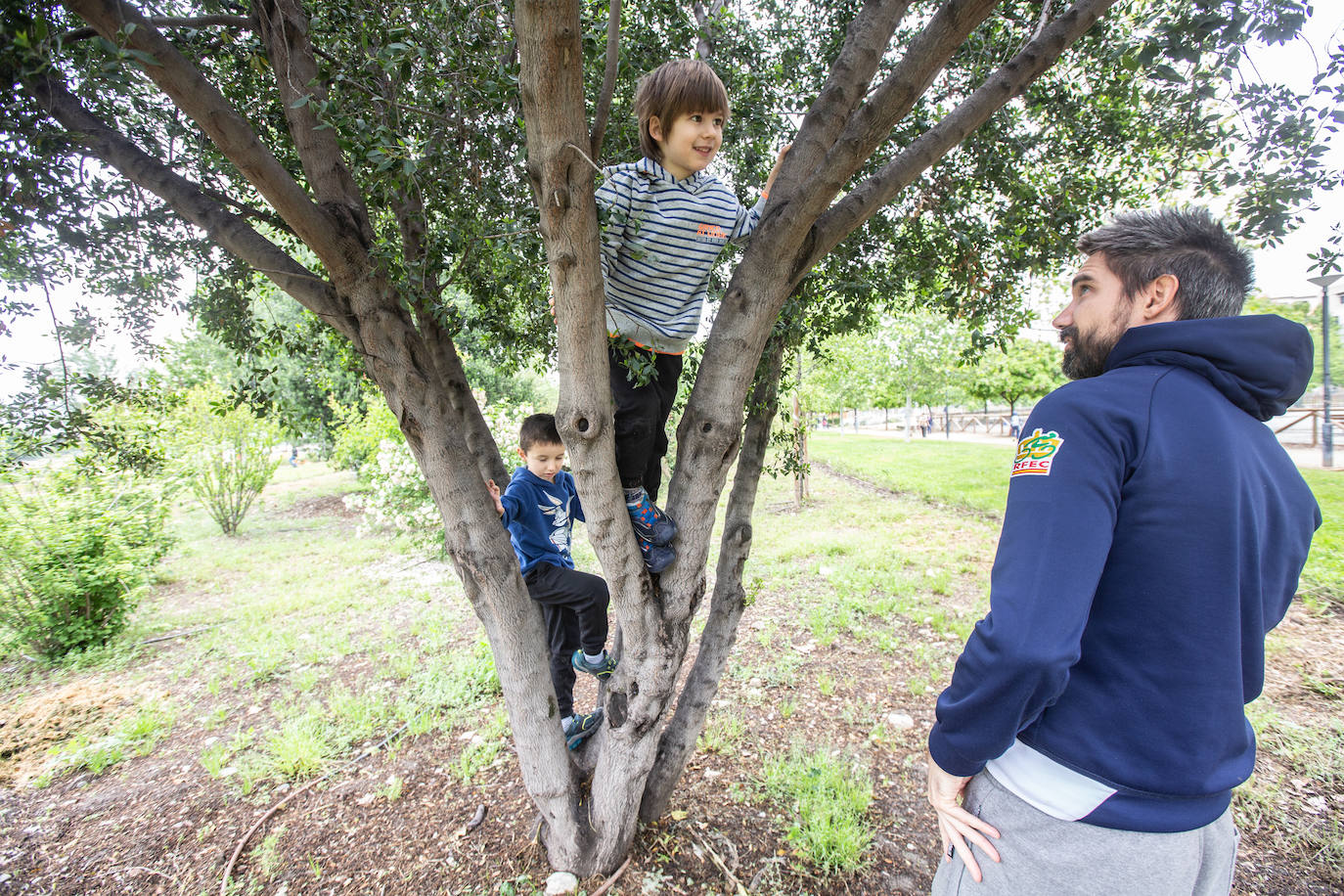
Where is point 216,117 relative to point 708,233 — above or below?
above

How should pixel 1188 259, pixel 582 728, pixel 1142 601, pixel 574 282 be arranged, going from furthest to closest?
pixel 582 728 < pixel 574 282 < pixel 1188 259 < pixel 1142 601

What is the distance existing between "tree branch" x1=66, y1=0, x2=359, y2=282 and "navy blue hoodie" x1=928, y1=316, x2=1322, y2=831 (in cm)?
214

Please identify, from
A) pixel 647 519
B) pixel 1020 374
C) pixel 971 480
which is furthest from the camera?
pixel 1020 374

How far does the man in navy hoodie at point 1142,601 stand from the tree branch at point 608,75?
115 cm

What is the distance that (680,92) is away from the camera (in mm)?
1850

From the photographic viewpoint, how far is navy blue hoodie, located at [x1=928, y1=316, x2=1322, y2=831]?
101cm

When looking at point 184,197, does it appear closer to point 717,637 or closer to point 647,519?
point 647,519

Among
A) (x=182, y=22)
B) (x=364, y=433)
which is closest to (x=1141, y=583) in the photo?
(x=182, y=22)

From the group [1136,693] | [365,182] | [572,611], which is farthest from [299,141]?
[1136,693]

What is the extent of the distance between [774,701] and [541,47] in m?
3.61

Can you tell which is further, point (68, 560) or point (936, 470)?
point (936, 470)

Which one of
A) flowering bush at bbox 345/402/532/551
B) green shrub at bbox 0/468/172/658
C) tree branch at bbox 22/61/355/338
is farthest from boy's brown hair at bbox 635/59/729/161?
green shrub at bbox 0/468/172/658

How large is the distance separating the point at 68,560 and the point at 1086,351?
7.22 meters

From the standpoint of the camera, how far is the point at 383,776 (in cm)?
325
